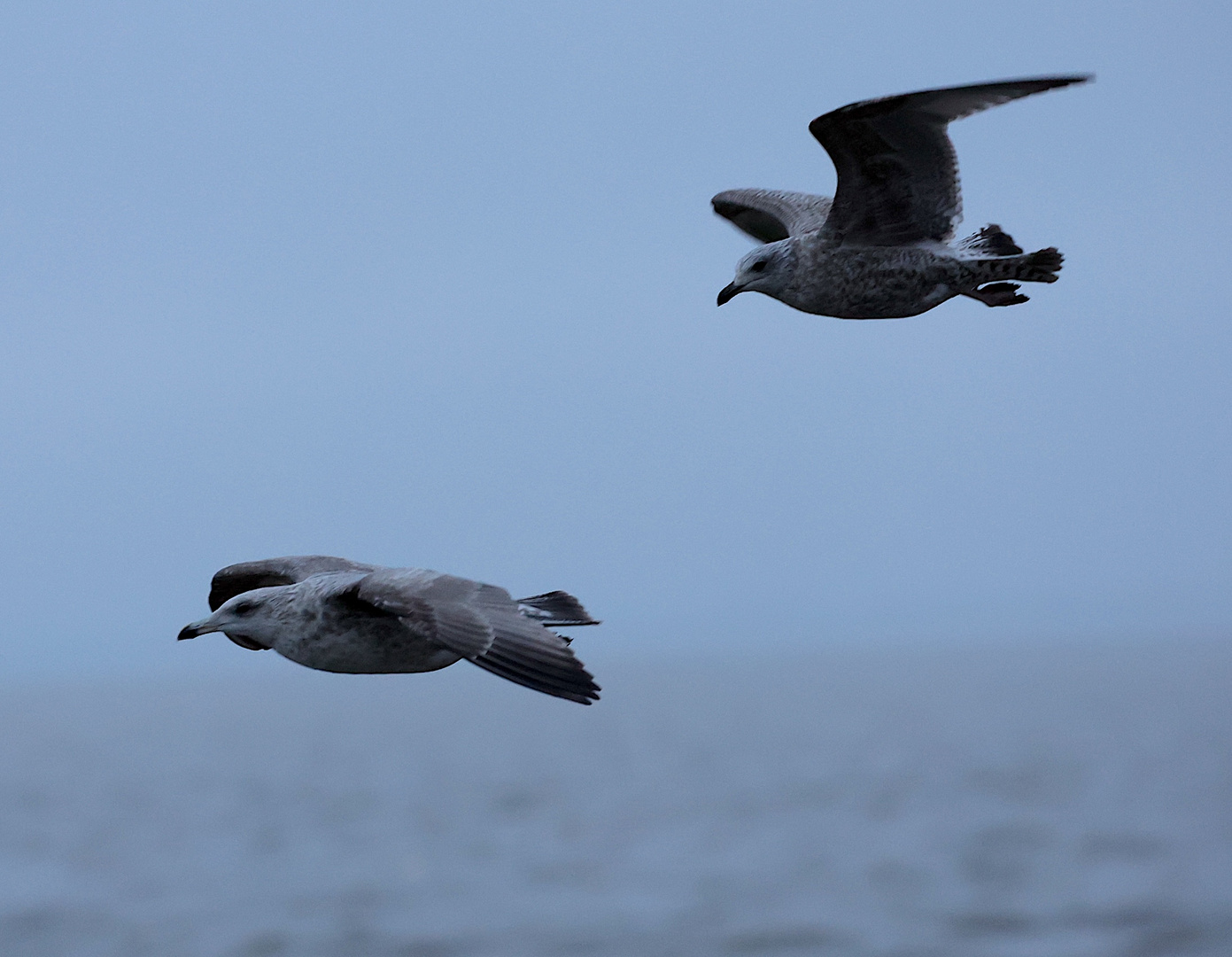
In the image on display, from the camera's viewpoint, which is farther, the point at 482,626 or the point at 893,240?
the point at 893,240

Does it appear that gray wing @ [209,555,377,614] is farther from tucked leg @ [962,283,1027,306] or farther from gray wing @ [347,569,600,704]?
tucked leg @ [962,283,1027,306]

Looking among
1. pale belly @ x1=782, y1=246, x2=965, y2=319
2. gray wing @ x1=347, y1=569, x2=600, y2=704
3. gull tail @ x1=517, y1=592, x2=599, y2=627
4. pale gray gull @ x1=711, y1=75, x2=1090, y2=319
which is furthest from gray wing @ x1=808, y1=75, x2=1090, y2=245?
gray wing @ x1=347, y1=569, x2=600, y2=704

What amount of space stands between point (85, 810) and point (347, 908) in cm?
3461

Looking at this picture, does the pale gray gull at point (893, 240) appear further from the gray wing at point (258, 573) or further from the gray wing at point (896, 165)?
the gray wing at point (258, 573)

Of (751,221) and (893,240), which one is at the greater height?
(751,221)

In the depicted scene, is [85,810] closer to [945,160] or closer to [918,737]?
[918,737]

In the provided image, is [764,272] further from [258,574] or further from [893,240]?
[258,574]

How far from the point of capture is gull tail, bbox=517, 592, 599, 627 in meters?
8.38

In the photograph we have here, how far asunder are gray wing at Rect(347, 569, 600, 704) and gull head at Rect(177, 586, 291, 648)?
0.56 m

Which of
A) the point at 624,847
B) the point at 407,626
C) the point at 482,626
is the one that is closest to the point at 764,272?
the point at 482,626

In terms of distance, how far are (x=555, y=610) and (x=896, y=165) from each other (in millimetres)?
3401

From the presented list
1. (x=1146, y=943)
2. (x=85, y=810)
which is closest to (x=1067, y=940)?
(x=1146, y=943)

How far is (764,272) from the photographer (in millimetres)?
9594

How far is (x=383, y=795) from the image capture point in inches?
3890
